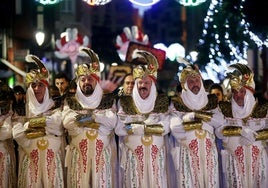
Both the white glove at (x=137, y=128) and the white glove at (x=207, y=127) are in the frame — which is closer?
the white glove at (x=137, y=128)

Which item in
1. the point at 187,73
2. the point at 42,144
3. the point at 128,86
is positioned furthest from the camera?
the point at 128,86

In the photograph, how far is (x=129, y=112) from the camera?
9.77 metres

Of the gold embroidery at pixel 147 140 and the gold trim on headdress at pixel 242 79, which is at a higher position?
the gold trim on headdress at pixel 242 79

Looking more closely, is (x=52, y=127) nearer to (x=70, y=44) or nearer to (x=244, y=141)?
(x=244, y=141)

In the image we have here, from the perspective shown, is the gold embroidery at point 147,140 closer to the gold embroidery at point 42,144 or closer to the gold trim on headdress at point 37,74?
the gold embroidery at point 42,144

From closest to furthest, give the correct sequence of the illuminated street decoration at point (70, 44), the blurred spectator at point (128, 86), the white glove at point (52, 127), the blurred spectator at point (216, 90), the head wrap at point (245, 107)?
the white glove at point (52, 127) < the head wrap at point (245, 107) < the blurred spectator at point (128, 86) < the blurred spectator at point (216, 90) < the illuminated street decoration at point (70, 44)

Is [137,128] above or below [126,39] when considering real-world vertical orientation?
below

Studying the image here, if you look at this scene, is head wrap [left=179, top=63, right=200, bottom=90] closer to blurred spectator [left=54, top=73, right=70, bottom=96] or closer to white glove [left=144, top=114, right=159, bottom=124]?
white glove [left=144, top=114, right=159, bottom=124]

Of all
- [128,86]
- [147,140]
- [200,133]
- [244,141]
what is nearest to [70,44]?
[128,86]

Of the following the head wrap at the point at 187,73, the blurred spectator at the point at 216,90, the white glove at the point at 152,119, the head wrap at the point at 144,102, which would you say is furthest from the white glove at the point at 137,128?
the blurred spectator at the point at 216,90

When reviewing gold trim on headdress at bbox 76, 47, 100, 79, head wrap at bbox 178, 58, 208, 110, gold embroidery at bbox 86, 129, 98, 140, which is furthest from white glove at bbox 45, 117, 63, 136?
head wrap at bbox 178, 58, 208, 110

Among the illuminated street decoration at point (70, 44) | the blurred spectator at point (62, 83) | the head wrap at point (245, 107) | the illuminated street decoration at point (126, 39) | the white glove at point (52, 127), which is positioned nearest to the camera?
the white glove at point (52, 127)

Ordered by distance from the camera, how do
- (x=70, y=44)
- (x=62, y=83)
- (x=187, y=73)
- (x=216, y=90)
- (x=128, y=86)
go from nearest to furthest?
(x=187, y=73)
(x=128, y=86)
(x=62, y=83)
(x=216, y=90)
(x=70, y=44)

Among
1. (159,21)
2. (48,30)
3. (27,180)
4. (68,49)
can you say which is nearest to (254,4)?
(27,180)
